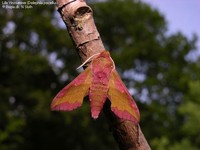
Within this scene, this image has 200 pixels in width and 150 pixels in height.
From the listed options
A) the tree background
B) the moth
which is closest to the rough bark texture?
the moth

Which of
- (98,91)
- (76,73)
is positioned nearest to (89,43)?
(98,91)

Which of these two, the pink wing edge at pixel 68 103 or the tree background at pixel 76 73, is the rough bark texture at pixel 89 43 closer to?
the pink wing edge at pixel 68 103

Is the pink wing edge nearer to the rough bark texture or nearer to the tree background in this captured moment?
the rough bark texture

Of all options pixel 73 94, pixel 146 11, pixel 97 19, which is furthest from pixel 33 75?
pixel 73 94

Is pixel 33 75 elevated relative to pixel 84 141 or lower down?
elevated

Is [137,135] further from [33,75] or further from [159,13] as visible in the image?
[159,13]

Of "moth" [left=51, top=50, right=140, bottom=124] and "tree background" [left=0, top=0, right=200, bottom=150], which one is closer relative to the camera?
"moth" [left=51, top=50, right=140, bottom=124]

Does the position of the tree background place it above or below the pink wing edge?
below
